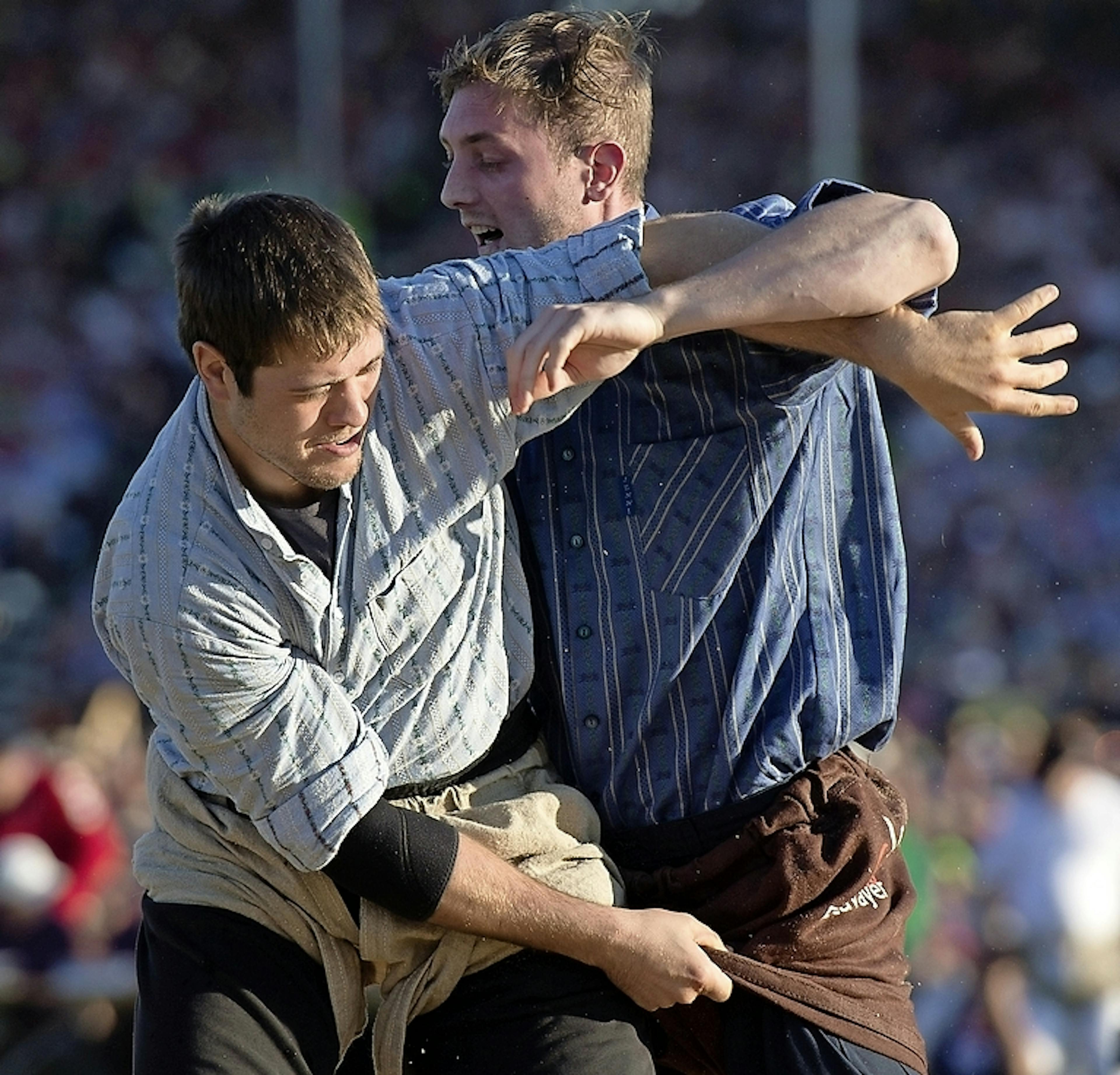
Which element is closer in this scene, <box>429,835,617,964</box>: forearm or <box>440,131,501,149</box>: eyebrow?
<box>429,835,617,964</box>: forearm

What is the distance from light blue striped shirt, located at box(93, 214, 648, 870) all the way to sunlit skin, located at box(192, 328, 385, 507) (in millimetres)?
50

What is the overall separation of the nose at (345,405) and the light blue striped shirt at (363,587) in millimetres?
135

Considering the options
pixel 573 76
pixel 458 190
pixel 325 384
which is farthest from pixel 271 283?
pixel 573 76

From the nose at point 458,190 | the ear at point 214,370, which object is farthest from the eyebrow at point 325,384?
the nose at point 458,190

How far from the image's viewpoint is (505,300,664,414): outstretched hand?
239 cm

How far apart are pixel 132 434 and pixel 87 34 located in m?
3.63

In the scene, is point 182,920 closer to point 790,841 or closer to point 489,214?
point 790,841

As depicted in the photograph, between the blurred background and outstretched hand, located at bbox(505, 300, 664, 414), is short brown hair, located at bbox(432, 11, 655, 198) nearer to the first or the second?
outstretched hand, located at bbox(505, 300, 664, 414)

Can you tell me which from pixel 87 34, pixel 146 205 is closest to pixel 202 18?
pixel 87 34

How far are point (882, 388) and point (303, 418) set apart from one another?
7.33 m

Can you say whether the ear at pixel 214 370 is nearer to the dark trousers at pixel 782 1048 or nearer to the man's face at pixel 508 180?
the man's face at pixel 508 180

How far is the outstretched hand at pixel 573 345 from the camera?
239cm

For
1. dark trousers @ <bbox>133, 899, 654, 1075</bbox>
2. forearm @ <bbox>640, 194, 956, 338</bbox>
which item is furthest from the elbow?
dark trousers @ <bbox>133, 899, 654, 1075</bbox>

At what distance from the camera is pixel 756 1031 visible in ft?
9.02
